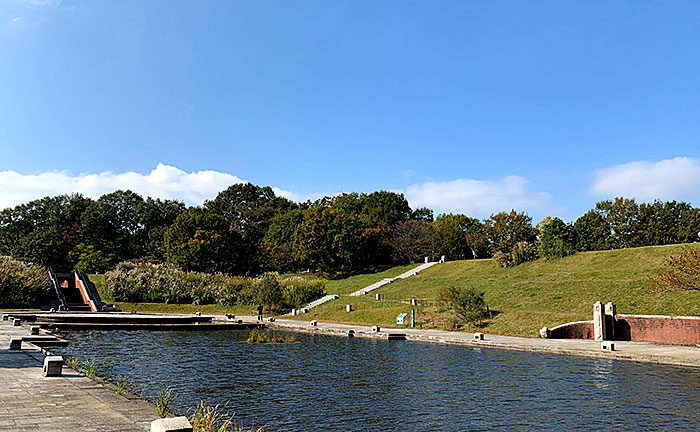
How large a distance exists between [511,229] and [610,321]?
54.0m

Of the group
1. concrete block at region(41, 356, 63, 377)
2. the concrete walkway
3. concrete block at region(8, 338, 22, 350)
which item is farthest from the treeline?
concrete block at region(41, 356, 63, 377)

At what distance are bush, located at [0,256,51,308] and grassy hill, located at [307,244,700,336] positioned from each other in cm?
2410

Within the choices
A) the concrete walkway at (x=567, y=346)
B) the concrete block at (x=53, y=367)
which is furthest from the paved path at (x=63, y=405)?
the concrete walkway at (x=567, y=346)

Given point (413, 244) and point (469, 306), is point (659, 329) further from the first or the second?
point (413, 244)

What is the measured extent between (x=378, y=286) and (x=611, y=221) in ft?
112

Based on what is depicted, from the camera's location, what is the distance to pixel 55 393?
11.7m

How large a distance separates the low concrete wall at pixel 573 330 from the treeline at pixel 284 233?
24.5 metres

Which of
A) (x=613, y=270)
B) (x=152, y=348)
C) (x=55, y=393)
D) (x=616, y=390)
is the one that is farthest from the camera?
(x=613, y=270)

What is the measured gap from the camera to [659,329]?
26.1m

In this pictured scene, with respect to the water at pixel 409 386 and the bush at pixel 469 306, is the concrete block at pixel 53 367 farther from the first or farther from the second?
the bush at pixel 469 306

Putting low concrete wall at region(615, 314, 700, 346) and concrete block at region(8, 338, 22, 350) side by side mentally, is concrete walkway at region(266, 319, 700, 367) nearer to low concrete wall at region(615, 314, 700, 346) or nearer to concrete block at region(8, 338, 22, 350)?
low concrete wall at region(615, 314, 700, 346)

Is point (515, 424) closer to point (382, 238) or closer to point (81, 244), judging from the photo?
point (382, 238)

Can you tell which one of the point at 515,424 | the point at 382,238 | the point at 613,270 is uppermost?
the point at 382,238

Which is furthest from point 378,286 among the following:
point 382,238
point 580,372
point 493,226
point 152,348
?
point 580,372
